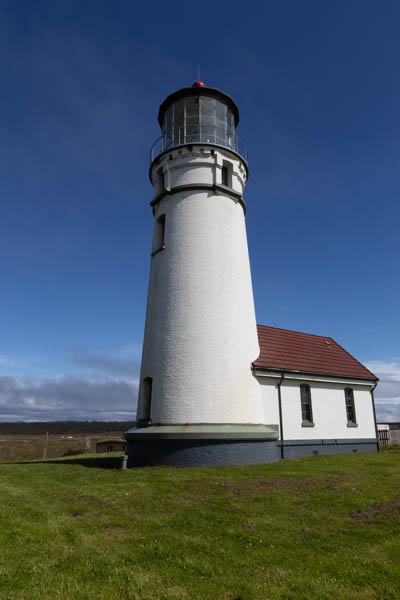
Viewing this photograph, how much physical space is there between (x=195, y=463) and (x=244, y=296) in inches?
284

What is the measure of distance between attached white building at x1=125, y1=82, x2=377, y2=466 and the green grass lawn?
3.49 m

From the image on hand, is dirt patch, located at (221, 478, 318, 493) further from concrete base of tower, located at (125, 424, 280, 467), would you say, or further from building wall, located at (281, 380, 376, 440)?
building wall, located at (281, 380, 376, 440)

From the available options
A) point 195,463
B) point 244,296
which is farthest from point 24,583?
point 244,296

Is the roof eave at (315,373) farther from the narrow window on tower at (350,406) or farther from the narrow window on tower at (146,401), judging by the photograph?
the narrow window on tower at (146,401)

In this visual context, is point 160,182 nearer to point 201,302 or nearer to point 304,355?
point 201,302

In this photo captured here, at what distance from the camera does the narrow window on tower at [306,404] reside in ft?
63.7

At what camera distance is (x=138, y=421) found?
17062 mm

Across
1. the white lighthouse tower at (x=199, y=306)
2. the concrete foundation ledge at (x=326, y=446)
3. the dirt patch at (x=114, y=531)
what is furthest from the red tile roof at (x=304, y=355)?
the dirt patch at (x=114, y=531)

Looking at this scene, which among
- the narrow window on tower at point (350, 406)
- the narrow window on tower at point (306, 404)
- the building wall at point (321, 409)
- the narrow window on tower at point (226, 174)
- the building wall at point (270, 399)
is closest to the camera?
the building wall at point (270, 399)

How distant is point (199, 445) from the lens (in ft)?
Result: 47.5

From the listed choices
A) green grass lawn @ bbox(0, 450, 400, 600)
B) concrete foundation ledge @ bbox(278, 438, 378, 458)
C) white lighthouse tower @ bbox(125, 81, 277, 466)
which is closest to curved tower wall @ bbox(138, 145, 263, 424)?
white lighthouse tower @ bbox(125, 81, 277, 466)

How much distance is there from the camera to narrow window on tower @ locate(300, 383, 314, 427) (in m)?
19.4

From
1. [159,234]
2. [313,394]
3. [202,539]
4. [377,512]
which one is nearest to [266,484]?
[377,512]

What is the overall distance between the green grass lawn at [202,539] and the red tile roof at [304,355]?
24.7 ft
